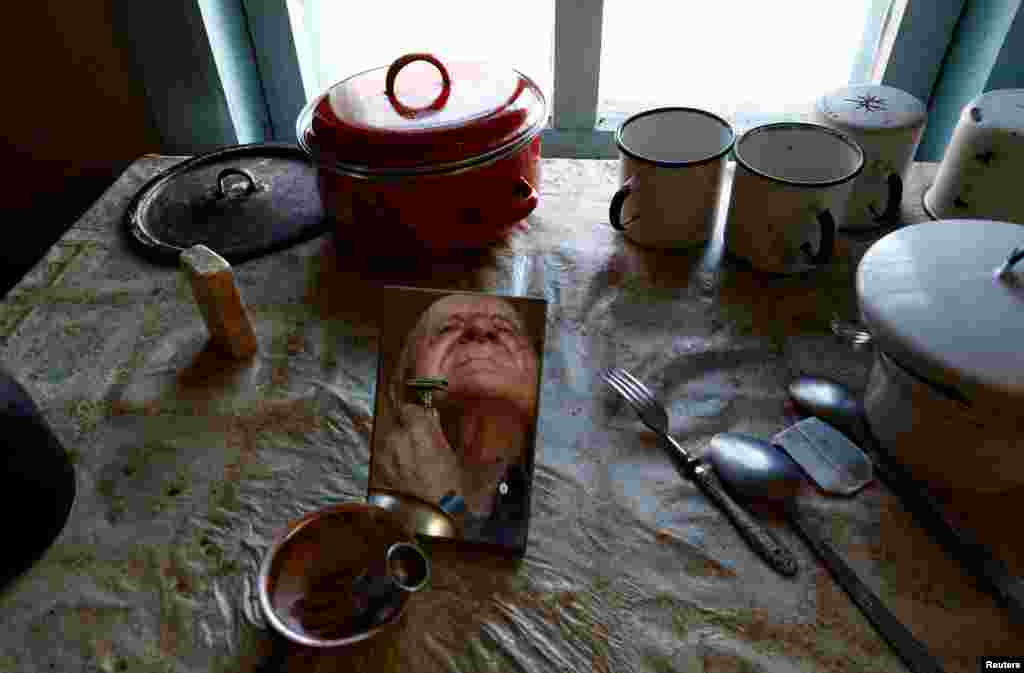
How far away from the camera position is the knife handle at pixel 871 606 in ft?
1.57

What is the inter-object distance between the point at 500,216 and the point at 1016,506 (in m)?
0.51

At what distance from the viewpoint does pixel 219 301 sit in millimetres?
691

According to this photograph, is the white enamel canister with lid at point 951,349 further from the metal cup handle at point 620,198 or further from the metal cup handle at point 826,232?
the metal cup handle at point 620,198

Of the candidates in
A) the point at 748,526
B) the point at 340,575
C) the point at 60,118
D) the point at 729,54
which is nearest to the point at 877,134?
the point at 748,526

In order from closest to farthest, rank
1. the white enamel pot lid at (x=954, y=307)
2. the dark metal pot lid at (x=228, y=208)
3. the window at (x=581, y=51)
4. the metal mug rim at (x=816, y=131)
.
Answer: the white enamel pot lid at (x=954, y=307), the metal mug rim at (x=816, y=131), the dark metal pot lid at (x=228, y=208), the window at (x=581, y=51)

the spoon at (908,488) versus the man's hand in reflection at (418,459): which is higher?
the man's hand in reflection at (418,459)

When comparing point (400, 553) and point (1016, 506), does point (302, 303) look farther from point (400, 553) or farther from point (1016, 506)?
point (1016, 506)

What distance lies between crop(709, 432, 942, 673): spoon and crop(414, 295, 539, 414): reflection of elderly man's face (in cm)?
17

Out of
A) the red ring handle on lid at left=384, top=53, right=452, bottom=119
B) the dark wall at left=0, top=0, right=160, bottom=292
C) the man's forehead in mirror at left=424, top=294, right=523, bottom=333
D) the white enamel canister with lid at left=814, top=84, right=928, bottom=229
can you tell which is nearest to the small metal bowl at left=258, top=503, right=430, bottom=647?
the man's forehead in mirror at left=424, top=294, right=523, bottom=333

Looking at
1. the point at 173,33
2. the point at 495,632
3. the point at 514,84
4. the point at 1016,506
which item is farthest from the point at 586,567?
the point at 173,33

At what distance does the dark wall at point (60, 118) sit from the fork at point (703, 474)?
95 centimetres

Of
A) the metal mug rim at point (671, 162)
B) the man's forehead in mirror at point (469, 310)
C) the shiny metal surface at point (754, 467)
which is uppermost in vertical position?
the metal mug rim at point (671, 162)

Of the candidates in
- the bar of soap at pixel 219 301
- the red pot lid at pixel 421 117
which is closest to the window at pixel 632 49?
the red pot lid at pixel 421 117

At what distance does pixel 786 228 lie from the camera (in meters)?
0.75
